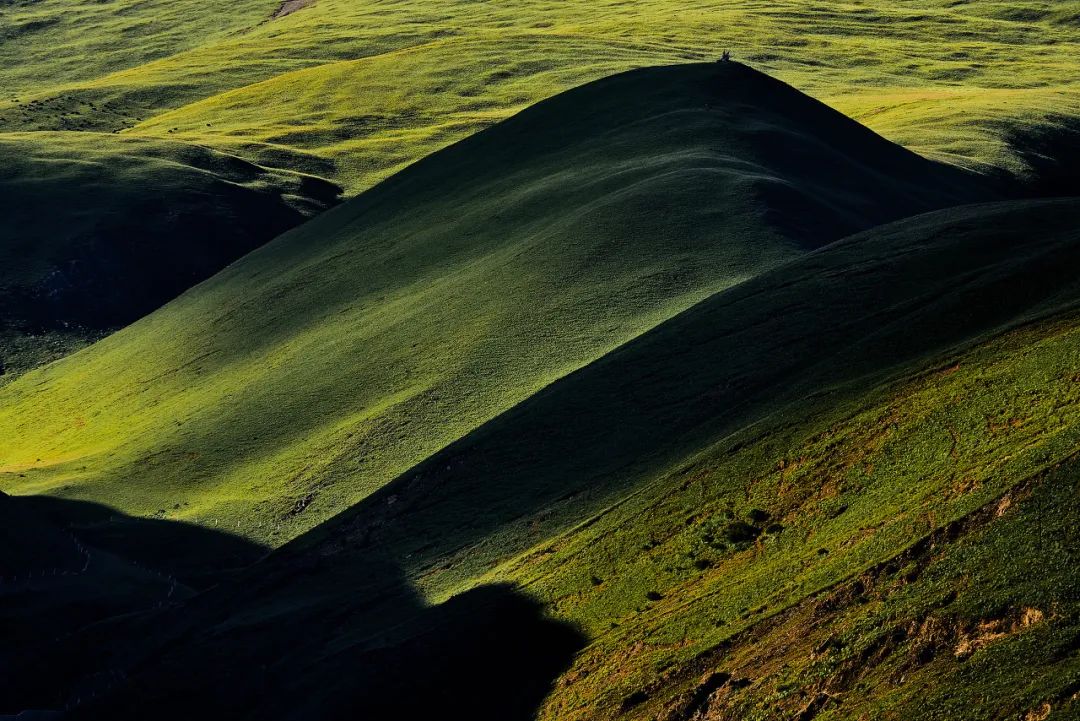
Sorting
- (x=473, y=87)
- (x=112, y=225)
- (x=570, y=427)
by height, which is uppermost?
(x=570, y=427)

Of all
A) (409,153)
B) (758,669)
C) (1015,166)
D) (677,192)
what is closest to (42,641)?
(758,669)

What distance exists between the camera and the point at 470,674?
33.1 metres

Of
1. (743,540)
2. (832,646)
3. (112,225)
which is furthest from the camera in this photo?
(112,225)

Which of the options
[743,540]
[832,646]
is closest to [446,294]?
[743,540]

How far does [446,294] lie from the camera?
72562 millimetres

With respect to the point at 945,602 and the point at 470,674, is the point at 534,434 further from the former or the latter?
the point at 945,602

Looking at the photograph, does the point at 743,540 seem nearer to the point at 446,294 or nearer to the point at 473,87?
the point at 446,294

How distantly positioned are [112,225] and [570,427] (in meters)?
75.5

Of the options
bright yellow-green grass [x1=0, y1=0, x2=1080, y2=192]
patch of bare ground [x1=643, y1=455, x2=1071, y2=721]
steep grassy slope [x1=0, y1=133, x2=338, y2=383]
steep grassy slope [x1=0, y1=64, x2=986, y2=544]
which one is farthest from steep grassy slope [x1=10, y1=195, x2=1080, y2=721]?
bright yellow-green grass [x1=0, y1=0, x2=1080, y2=192]

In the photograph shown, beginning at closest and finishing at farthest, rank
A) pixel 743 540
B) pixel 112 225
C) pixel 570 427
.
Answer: pixel 743 540, pixel 570 427, pixel 112 225

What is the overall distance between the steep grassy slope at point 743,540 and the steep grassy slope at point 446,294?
10.1m

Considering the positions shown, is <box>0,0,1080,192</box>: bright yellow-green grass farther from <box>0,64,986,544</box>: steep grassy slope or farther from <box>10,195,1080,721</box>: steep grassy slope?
<box>10,195,1080,721</box>: steep grassy slope

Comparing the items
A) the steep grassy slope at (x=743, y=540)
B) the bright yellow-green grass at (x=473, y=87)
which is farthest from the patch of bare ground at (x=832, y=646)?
the bright yellow-green grass at (x=473, y=87)

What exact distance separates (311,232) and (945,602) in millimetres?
78591
